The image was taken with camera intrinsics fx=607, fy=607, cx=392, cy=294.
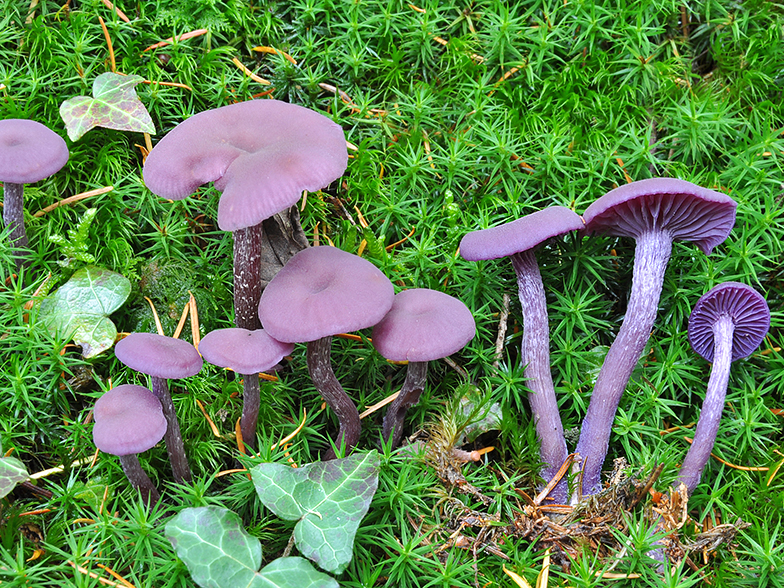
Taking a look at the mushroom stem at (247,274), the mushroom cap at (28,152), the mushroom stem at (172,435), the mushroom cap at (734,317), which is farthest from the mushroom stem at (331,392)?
the mushroom cap at (734,317)

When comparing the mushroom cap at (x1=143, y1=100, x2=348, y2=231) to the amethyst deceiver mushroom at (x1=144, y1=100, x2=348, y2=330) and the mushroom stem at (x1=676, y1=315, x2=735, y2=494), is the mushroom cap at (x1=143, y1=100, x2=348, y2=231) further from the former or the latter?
the mushroom stem at (x1=676, y1=315, x2=735, y2=494)

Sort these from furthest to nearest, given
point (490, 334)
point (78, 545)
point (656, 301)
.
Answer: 1. point (490, 334)
2. point (656, 301)
3. point (78, 545)

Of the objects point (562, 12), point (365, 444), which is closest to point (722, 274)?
point (562, 12)

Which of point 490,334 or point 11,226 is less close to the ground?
point 11,226

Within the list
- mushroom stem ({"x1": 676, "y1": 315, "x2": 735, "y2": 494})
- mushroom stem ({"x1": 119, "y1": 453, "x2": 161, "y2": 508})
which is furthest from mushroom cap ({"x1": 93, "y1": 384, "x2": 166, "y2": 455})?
mushroom stem ({"x1": 676, "y1": 315, "x2": 735, "y2": 494})

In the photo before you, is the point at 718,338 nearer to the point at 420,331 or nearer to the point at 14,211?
the point at 420,331

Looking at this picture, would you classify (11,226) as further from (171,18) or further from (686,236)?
(686,236)
